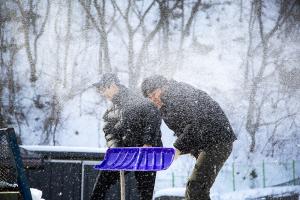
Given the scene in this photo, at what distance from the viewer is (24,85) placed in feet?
32.1

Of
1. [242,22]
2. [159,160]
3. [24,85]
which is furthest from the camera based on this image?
[242,22]

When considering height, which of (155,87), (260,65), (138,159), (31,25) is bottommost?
(138,159)

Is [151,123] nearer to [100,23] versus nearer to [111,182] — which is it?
[111,182]

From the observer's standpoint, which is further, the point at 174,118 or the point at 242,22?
the point at 242,22

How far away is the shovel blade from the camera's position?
1.99 m

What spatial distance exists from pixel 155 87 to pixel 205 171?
0.60 meters

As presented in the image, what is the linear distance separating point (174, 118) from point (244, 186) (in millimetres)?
7761

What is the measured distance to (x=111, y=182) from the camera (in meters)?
3.21

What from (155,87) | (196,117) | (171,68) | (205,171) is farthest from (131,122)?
(171,68)

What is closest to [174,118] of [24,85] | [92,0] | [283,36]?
[24,85]

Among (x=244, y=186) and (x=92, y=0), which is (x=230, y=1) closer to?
(x=92, y=0)

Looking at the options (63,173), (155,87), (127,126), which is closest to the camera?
(155,87)

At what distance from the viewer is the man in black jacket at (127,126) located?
3160mm

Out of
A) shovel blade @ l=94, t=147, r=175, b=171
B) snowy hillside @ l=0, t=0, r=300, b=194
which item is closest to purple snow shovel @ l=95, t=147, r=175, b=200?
shovel blade @ l=94, t=147, r=175, b=171
